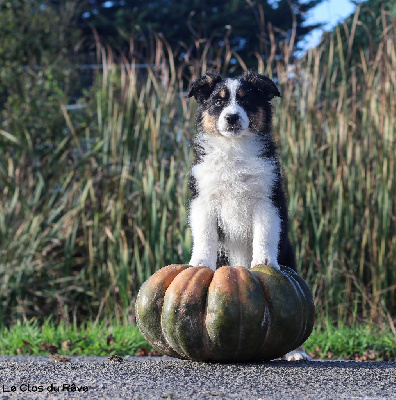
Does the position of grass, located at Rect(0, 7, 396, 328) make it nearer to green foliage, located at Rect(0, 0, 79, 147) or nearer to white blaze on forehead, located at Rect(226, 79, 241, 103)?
green foliage, located at Rect(0, 0, 79, 147)

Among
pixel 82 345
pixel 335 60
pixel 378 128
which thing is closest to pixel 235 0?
pixel 335 60

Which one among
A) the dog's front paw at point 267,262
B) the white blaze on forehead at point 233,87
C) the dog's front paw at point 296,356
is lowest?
the dog's front paw at point 296,356

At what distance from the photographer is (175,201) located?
19.7 ft

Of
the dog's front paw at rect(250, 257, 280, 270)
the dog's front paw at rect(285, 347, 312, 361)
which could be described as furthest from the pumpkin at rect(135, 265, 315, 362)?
the dog's front paw at rect(285, 347, 312, 361)

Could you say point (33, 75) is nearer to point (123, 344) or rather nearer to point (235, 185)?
point (123, 344)

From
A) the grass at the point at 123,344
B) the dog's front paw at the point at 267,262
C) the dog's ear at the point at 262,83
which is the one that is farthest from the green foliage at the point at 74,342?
the dog's ear at the point at 262,83

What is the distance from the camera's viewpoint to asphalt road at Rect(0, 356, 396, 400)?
8.54 feet

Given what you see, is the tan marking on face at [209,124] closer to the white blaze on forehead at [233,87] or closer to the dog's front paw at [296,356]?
the white blaze on forehead at [233,87]

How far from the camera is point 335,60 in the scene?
22.7 ft

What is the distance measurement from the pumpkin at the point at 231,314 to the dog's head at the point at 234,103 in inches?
31.2

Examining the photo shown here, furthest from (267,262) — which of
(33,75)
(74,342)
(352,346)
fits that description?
(33,75)

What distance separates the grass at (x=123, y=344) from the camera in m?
4.65

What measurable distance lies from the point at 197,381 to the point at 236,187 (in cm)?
105

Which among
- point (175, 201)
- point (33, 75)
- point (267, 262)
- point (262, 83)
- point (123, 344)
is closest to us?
point (267, 262)
